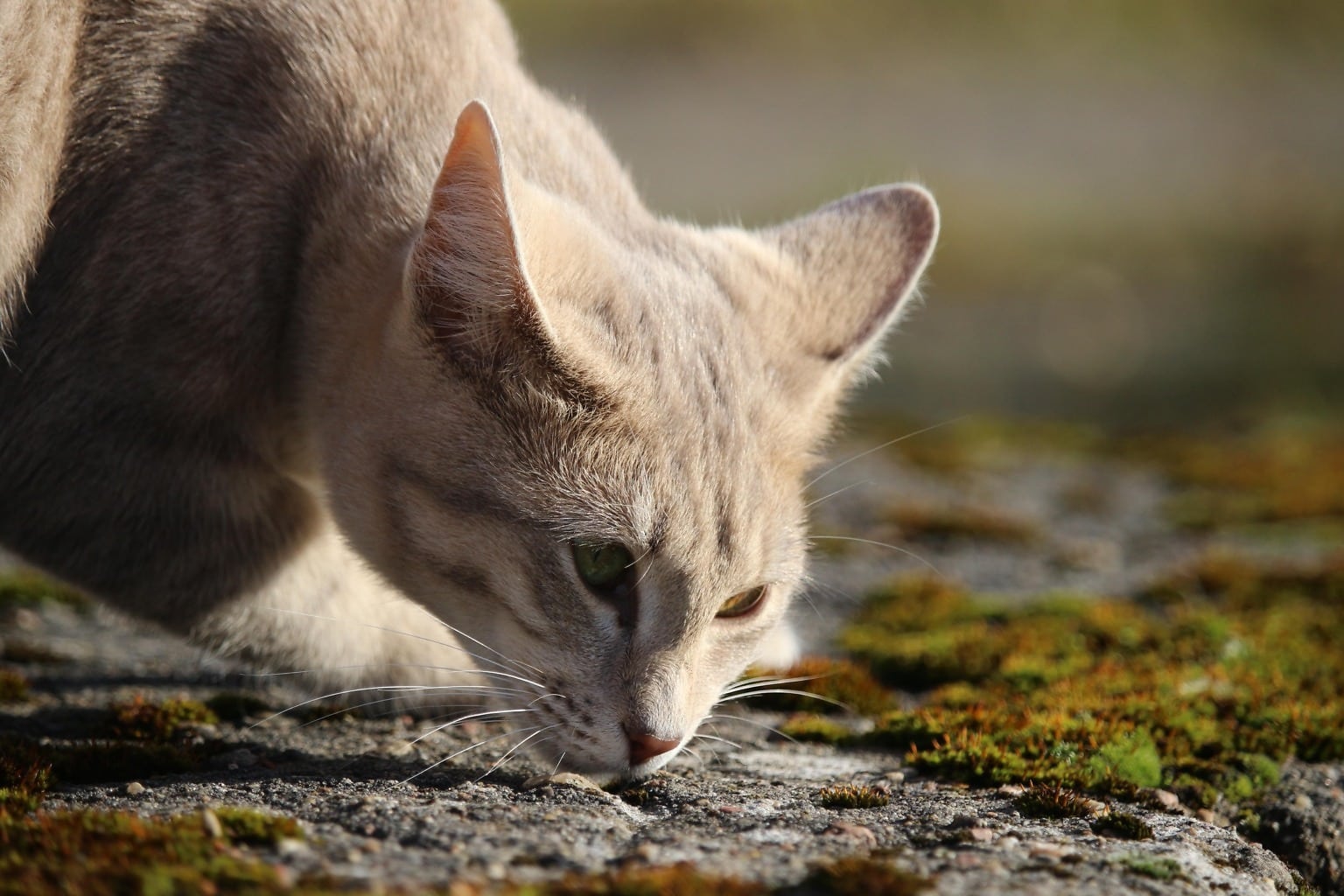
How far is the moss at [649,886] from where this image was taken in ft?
9.57

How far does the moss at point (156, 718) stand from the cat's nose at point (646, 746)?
172 cm

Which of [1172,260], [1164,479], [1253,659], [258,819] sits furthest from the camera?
[1172,260]

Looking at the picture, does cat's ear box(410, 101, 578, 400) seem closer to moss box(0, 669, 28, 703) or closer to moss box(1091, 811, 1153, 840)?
moss box(1091, 811, 1153, 840)

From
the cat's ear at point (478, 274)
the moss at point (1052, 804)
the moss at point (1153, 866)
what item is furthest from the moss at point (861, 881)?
the cat's ear at point (478, 274)

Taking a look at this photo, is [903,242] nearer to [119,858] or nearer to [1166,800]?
[1166,800]

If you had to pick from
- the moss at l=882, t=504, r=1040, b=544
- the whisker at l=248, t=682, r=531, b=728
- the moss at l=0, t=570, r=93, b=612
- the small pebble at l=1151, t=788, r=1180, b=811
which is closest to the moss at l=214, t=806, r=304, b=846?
the whisker at l=248, t=682, r=531, b=728

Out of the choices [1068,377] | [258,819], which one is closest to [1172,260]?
[1068,377]

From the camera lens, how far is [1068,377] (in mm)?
17109

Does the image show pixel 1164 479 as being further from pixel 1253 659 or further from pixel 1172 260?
pixel 1172 260

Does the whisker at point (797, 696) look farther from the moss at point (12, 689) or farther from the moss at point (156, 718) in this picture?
the moss at point (12, 689)

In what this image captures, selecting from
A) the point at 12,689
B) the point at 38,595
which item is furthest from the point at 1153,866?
the point at 38,595

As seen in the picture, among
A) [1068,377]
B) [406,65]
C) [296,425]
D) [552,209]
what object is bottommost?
[296,425]

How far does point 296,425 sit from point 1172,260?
19.1 meters

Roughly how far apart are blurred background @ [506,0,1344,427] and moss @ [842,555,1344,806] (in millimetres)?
5937
